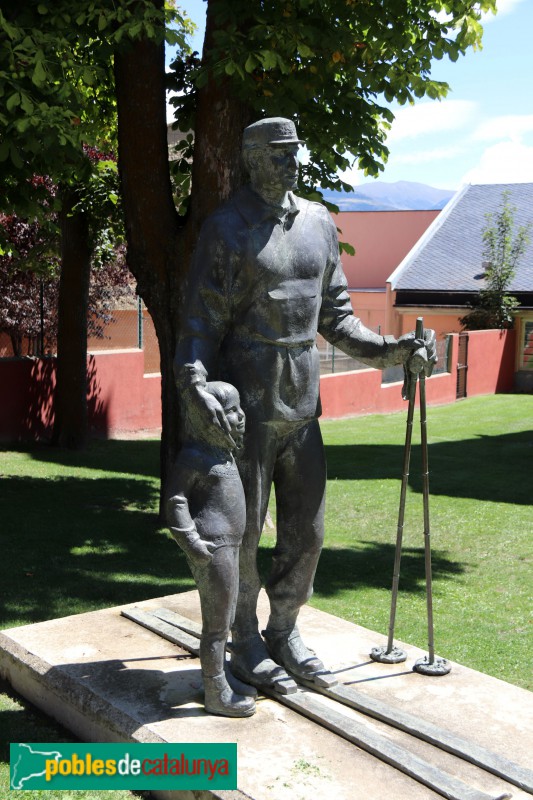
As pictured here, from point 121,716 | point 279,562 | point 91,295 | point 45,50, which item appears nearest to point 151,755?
point 121,716

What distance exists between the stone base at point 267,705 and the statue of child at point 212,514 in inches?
16.0

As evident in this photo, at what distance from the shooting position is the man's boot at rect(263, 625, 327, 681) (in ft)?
17.0

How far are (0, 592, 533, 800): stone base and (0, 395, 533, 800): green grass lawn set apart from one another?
316 mm

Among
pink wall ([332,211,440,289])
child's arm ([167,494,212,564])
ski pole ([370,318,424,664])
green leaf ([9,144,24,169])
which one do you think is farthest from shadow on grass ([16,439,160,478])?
pink wall ([332,211,440,289])

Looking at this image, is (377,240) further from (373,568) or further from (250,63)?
(250,63)

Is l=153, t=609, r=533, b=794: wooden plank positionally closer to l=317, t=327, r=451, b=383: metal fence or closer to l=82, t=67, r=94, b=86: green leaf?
l=82, t=67, r=94, b=86: green leaf

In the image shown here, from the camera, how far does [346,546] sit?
10.1 m

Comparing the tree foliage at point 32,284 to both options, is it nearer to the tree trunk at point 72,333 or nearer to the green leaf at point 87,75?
the tree trunk at point 72,333

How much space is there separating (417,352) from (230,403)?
1090 mm

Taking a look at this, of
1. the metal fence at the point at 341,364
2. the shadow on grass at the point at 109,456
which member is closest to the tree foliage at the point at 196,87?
the shadow on grass at the point at 109,456

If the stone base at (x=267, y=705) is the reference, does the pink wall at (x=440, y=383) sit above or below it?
above

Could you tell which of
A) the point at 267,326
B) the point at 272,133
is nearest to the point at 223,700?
the point at 267,326

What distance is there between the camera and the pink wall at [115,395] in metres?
15.2

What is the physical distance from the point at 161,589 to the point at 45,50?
4558mm
